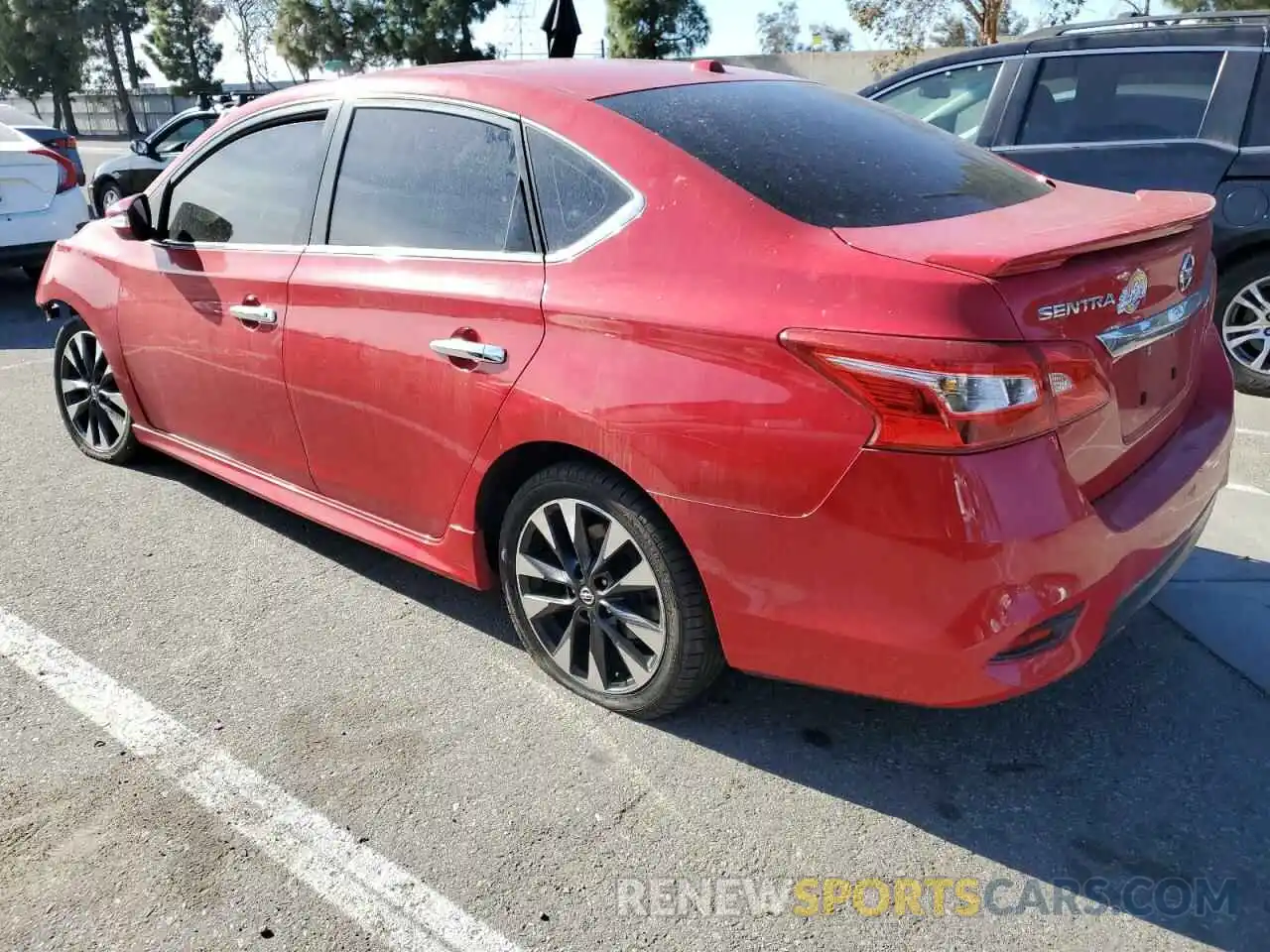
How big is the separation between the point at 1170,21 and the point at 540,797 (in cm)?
530

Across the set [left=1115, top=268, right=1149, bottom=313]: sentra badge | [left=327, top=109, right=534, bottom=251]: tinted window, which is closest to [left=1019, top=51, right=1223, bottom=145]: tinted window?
[left=1115, top=268, right=1149, bottom=313]: sentra badge

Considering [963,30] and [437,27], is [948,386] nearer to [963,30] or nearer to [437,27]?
[963,30]

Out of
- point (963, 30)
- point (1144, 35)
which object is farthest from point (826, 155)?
point (963, 30)

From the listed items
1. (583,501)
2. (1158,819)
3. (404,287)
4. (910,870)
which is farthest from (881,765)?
(404,287)

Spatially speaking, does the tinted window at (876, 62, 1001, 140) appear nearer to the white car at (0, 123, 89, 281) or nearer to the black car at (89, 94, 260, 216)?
the white car at (0, 123, 89, 281)

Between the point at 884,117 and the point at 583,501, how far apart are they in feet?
5.15

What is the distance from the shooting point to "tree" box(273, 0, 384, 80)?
4953 cm

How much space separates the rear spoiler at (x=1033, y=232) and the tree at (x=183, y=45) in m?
57.1

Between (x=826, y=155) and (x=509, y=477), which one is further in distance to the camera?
(x=509, y=477)

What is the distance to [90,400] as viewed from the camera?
480cm

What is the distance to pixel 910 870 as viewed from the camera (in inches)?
92.7

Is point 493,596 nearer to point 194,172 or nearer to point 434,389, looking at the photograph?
point 434,389

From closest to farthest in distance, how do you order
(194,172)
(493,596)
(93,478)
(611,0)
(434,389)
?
1. (434,389)
2. (493,596)
3. (194,172)
4. (93,478)
5. (611,0)

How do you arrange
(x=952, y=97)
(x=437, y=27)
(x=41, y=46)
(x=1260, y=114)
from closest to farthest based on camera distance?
(x=1260, y=114) → (x=952, y=97) → (x=437, y=27) → (x=41, y=46)
